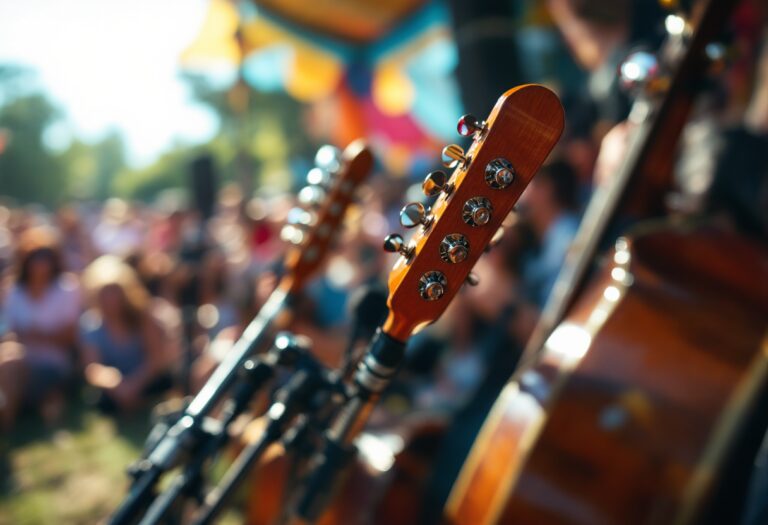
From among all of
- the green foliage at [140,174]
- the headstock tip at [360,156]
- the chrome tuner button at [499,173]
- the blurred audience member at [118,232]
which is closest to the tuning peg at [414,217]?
the chrome tuner button at [499,173]

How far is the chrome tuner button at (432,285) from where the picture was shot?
809 mm

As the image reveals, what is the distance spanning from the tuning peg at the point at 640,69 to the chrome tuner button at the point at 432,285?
84 cm

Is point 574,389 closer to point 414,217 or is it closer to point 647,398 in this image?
point 647,398

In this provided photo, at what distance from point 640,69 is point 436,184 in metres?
0.84

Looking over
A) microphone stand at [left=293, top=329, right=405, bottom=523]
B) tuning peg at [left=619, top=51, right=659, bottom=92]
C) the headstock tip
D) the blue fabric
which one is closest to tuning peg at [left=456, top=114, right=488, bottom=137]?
microphone stand at [left=293, top=329, right=405, bottom=523]

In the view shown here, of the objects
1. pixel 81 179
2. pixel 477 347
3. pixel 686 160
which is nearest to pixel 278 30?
pixel 477 347

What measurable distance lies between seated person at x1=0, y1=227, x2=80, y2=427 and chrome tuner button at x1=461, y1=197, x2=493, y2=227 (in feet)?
14.9

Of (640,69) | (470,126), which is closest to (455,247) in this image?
(470,126)

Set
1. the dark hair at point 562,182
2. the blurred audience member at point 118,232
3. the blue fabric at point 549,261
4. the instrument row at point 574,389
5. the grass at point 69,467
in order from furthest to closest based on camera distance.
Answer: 1. the blurred audience member at point 118,232
2. the grass at point 69,467
3. the dark hair at point 562,182
4. the blue fabric at point 549,261
5. the instrument row at point 574,389

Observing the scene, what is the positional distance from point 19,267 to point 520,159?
5088 mm

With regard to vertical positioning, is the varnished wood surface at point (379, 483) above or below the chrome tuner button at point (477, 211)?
below

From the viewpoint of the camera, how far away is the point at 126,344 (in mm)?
4523

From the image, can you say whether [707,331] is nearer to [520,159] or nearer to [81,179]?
[520,159]

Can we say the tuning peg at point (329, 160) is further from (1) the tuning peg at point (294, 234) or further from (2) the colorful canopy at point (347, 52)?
(2) the colorful canopy at point (347, 52)
